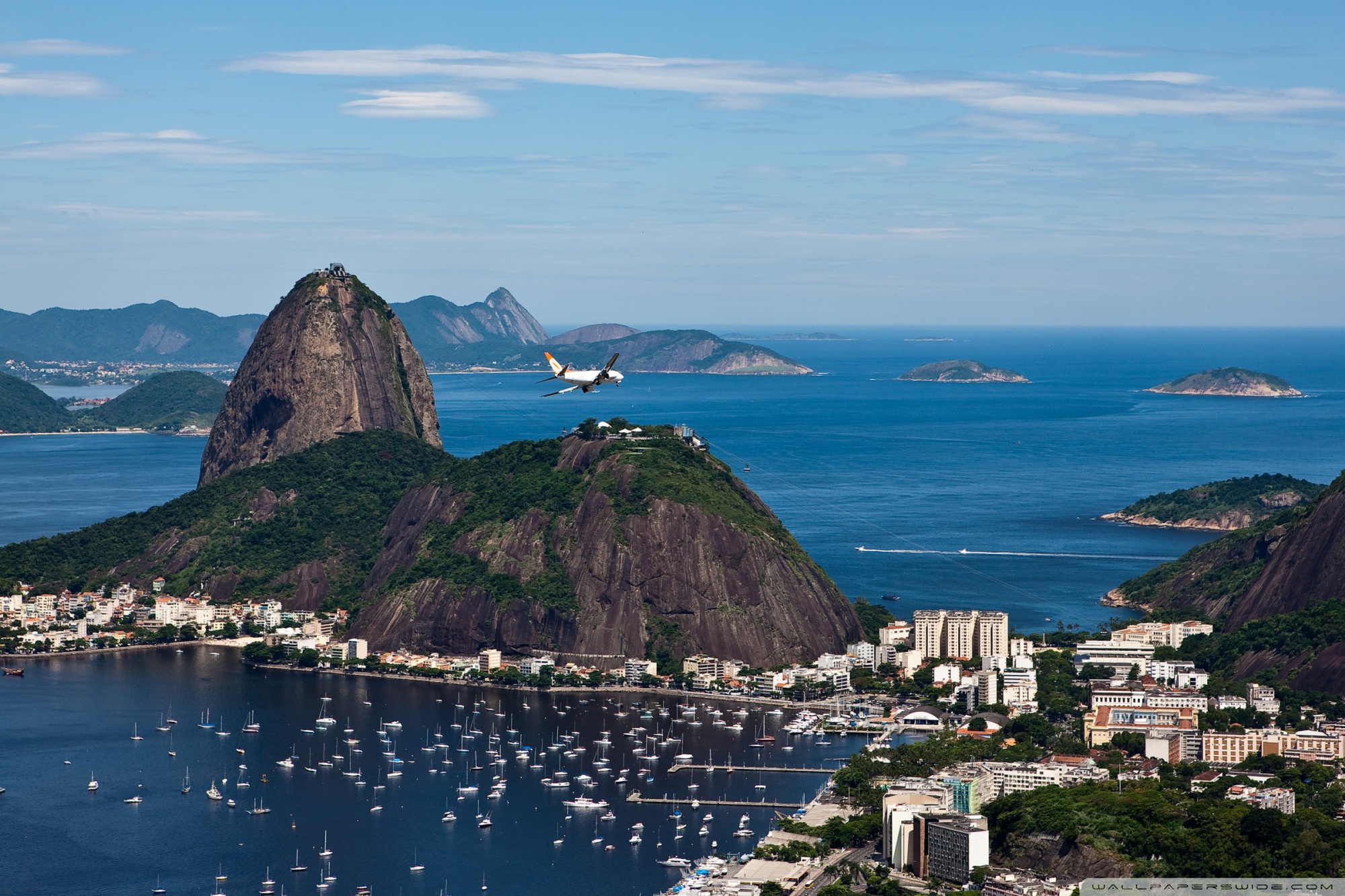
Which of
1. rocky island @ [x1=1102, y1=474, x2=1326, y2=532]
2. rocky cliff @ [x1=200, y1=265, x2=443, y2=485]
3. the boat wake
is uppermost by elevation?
rocky cliff @ [x1=200, y1=265, x2=443, y2=485]

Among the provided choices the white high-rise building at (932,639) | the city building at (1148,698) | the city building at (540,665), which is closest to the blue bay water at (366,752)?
the city building at (540,665)

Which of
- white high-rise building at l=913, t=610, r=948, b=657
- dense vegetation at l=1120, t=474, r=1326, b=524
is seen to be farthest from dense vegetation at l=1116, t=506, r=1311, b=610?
dense vegetation at l=1120, t=474, r=1326, b=524

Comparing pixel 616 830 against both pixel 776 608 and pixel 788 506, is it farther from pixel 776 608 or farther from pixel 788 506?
pixel 788 506

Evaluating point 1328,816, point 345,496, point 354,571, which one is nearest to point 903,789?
point 1328,816

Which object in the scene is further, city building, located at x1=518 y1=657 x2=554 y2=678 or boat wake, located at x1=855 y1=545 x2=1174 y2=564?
boat wake, located at x1=855 y1=545 x2=1174 y2=564

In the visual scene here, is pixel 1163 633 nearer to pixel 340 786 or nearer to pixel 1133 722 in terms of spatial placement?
pixel 1133 722

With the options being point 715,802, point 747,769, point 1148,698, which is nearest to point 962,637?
point 1148,698

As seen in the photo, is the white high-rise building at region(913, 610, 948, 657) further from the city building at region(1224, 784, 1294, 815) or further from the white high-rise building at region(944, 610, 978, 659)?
the city building at region(1224, 784, 1294, 815)
